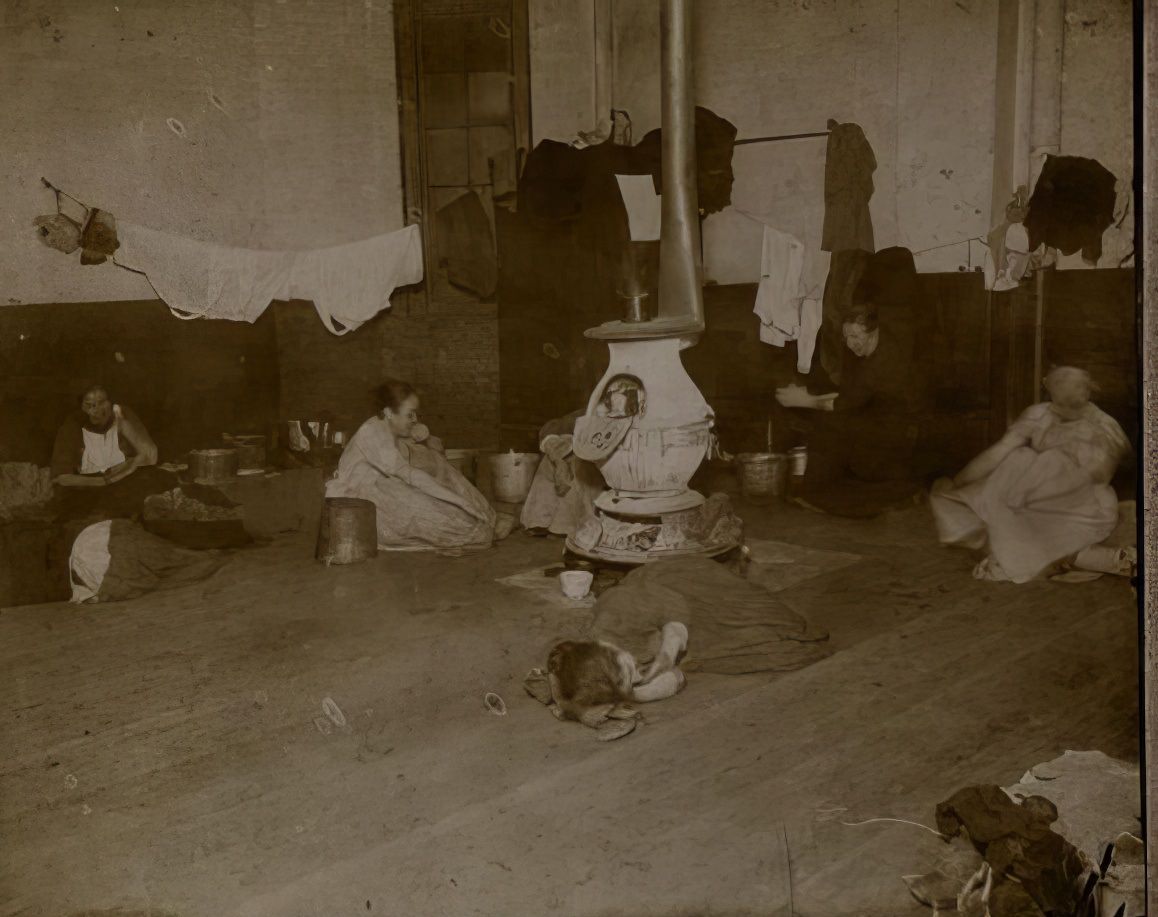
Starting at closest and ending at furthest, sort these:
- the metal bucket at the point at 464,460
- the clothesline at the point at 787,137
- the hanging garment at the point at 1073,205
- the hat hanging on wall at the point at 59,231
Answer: the hanging garment at the point at 1073,205, the hat hanging on wall at the point at 59,231, the clothesline at the point at 787,137, the metal bucket at the point at 464,460

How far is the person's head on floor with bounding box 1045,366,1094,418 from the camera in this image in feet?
10.3

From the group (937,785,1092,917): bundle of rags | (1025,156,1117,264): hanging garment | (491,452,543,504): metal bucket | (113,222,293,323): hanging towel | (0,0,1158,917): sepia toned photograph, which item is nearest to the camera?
(937,785,1092,917): bundle of rags

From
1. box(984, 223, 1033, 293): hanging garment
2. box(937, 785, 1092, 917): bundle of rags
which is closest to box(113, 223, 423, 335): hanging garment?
box(984, 223, 1033, 293): hanging garment

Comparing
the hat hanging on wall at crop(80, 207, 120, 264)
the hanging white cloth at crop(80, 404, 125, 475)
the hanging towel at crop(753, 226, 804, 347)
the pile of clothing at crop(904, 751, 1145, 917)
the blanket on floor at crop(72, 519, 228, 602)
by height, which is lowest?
the pile of clothing at crop(904, 751, 1145, 917)

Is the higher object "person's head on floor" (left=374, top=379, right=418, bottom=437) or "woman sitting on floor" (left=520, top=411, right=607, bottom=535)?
"person's head on floor" (left=374, top=379, right=418, bottom=437)

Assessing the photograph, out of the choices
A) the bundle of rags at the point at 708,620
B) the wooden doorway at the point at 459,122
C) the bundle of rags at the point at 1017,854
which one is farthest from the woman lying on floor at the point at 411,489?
the bundle of rags at the point at 1017,854

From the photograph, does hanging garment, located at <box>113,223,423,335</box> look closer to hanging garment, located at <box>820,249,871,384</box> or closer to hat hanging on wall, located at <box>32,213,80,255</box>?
hat hanging on wall, located at <box>32,213,80,255</box>

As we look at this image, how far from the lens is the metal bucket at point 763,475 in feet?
14.3

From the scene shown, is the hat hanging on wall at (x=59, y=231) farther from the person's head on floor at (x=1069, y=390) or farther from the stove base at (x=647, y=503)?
the person's head on floor at (x=1069, y=390)

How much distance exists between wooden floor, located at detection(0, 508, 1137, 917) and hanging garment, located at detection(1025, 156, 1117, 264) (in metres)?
1.13

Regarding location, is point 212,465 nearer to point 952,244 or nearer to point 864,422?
point 864,422

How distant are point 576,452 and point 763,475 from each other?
949 millimetres

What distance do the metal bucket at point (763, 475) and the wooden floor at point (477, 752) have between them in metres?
0.69

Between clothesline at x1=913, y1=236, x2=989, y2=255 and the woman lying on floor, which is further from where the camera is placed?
the woman lying on floor
